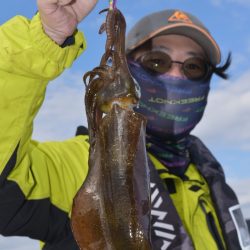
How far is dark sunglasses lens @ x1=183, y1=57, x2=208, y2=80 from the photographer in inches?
179

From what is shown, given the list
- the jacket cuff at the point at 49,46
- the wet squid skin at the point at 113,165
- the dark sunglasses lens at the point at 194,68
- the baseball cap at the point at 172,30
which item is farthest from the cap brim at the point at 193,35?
the wet squid skin at the point at 113,165

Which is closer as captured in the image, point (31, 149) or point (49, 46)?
point (49, 46)

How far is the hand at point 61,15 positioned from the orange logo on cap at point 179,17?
8.67ft

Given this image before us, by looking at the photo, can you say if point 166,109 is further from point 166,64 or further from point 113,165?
point 113,165

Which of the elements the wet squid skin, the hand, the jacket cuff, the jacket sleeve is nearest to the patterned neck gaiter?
the jacket sleeve

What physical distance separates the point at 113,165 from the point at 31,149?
1785mm

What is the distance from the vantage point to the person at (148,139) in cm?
234

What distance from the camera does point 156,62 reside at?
14.6 ft

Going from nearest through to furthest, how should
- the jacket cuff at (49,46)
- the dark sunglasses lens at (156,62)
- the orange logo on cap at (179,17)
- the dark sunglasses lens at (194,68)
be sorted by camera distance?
the jacket cuff at (49,46), the dark sunglasses lens at (156,62), the dark sunglasses lens at (194,68), the orange logo on cap at (179,17)

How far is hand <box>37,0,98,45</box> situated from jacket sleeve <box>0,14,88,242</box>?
2.1 inches

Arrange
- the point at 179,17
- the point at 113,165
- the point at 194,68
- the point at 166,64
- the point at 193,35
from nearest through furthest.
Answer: the point at 113,165, the point at 166,64, the point at 194,68, the point at 193,35, the point at 179,17

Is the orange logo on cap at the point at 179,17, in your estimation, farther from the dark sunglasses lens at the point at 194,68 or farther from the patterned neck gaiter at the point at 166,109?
the patterned neck gaiter at the point at 166,109

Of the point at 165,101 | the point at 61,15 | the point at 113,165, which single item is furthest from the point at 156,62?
the point at 113,165

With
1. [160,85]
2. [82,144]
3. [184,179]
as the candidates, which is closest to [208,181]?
[184,179]
